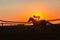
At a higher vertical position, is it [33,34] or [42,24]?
[42,24]

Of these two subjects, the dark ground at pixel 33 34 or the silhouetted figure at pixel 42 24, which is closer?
the dark ground at pixel 33 34

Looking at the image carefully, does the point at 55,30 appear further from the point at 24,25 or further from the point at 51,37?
the point at 24,25

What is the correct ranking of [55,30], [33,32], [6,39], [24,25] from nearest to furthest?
[6,39], [33,32], [55,30], [24,25]

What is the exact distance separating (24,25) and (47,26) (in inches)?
69.4

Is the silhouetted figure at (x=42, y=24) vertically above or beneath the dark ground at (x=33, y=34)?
above

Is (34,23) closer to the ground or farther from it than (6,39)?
farther from it

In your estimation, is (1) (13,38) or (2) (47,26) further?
(2) (47,26)

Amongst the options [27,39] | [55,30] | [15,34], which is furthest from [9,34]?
[55,30]

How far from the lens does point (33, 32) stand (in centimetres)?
1015

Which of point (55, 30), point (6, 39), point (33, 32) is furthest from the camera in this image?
point (55, 30)

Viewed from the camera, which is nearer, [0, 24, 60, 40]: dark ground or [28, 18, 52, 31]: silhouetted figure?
[0, 24, 60, 40]: dark ground

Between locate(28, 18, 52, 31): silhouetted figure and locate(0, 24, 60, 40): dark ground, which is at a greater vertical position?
locate(28, 18, 52, 31): silhouetted figure

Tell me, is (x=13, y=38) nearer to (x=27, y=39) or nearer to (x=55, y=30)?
(x=27, y=39)

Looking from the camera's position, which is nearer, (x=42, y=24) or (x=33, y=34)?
(x=33, y=34)
